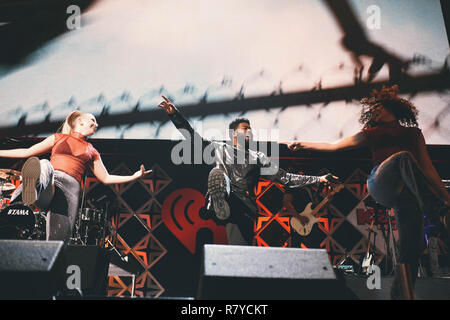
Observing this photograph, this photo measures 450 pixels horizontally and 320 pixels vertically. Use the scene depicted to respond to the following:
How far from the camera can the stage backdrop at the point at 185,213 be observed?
4562 mm

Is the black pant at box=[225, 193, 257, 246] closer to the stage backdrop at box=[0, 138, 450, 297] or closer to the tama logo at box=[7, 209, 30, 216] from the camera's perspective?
the stage backdrop at box=[0, 138, 450, 297]

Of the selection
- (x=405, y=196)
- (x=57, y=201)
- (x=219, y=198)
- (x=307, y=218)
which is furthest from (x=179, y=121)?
(x=307, y=218)

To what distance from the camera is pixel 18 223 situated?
159 inches

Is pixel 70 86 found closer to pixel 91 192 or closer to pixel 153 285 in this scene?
pixel 91 192

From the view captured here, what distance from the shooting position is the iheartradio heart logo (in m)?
4.73

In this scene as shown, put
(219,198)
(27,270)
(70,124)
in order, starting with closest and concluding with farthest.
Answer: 1. (27,270)
2. (219,198)
3. (70,124)

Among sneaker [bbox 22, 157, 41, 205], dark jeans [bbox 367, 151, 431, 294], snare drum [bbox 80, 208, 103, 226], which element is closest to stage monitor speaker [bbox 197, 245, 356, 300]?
dark jeans [bbox 367, 151, 431, 294]

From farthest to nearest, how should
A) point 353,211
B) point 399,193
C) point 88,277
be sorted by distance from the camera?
point 353,211 < point 88,277 < point 399,193

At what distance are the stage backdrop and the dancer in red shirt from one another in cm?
114

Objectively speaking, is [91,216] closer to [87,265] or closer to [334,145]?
[87,265]

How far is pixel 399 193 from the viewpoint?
2600 mm

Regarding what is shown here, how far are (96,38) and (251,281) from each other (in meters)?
3.78

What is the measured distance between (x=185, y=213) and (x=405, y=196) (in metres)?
2.88
